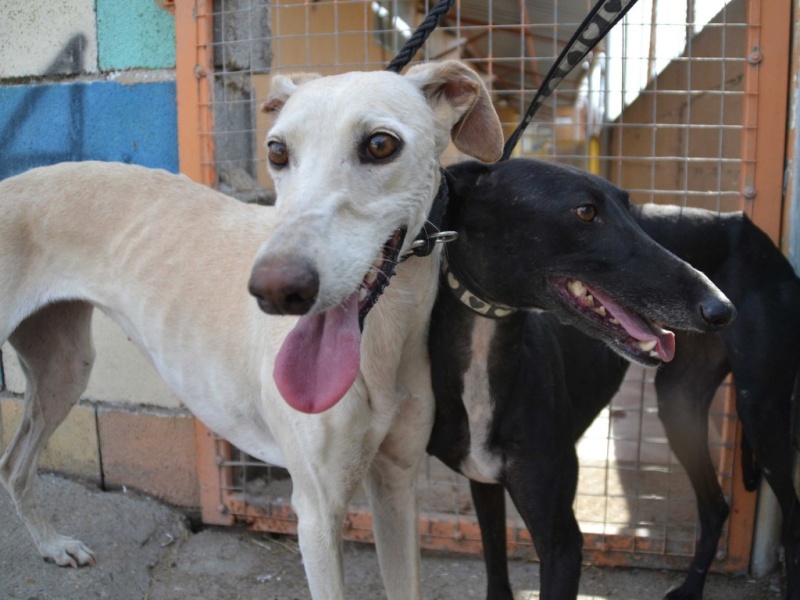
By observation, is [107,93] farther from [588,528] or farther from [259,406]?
[588,528]

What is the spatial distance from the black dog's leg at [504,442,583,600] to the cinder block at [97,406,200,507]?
70.3 inches

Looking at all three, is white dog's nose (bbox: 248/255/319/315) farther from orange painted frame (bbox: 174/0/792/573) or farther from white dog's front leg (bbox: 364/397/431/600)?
orange painted frame (bbox: 174/0/792/573)

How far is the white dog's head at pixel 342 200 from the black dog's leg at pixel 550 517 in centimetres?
72

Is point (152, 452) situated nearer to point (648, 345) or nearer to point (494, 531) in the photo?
point (494, 531)

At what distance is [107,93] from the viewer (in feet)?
11.3

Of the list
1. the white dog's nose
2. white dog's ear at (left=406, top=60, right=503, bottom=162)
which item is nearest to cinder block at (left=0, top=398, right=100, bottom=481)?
white dog's ear at (left=406, top=60, right=503, bottom=162)

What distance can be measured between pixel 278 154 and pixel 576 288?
0.77m

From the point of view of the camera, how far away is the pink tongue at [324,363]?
166 centimetres

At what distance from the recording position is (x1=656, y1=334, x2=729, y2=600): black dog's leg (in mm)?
2996

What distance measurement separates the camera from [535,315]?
7.86 ft

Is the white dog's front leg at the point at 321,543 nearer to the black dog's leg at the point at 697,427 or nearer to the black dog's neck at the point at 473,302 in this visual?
the black dog's neck at the point at 473,302

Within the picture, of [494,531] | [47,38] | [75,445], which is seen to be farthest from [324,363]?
[47,38]

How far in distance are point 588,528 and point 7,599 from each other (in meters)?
2.17

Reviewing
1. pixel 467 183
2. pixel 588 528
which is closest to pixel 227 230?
pixel 467 183
